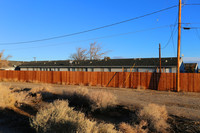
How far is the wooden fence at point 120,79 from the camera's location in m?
17.1

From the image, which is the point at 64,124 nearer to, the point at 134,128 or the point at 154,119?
the point at 134,128

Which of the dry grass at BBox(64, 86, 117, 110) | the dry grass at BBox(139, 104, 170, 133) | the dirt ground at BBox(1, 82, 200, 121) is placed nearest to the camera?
the dry grass at BBox(139, 104, 170, 133)

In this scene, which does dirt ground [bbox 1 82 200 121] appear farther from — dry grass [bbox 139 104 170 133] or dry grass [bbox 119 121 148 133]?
dry grass [bbox 119 121 148 133]

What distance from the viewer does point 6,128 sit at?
7035 millimetres

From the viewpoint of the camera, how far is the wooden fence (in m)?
17.1

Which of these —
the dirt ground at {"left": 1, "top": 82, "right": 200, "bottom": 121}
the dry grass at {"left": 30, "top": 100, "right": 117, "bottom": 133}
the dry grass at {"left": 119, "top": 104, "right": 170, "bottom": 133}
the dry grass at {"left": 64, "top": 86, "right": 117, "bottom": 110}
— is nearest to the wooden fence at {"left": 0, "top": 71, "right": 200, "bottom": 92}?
the dirt ground at {"left": 1, "top": 82, "right": 200, "bottom": 121}

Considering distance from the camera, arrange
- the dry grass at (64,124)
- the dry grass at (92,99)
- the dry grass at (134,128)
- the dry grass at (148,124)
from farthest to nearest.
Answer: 1. the dry grass at (92,99)
2. the dry grass at (148,124)
3. the dry grass at (134,128)
4. the dry grass at (64,124)

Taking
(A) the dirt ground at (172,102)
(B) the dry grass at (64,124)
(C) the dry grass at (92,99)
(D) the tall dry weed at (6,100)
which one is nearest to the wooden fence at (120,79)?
(A) the dirt ground at (172,102)

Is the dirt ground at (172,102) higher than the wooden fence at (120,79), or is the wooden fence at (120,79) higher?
the wooden fence at (120,79)

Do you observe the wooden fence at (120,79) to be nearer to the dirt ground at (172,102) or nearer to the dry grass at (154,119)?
the dirt ground at (172,102)

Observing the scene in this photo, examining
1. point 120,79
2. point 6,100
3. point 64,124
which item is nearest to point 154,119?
point 64,124

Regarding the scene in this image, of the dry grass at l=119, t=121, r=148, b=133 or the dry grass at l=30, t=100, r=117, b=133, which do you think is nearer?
the dry grass at l=30, t=100, r=117, b=133

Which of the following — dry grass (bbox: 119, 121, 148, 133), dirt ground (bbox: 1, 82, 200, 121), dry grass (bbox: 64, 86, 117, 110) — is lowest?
dirt ground (bbox: 1, 82, 200, 121)

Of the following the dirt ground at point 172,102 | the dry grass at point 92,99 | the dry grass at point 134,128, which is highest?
the dry grass at point 92,99
